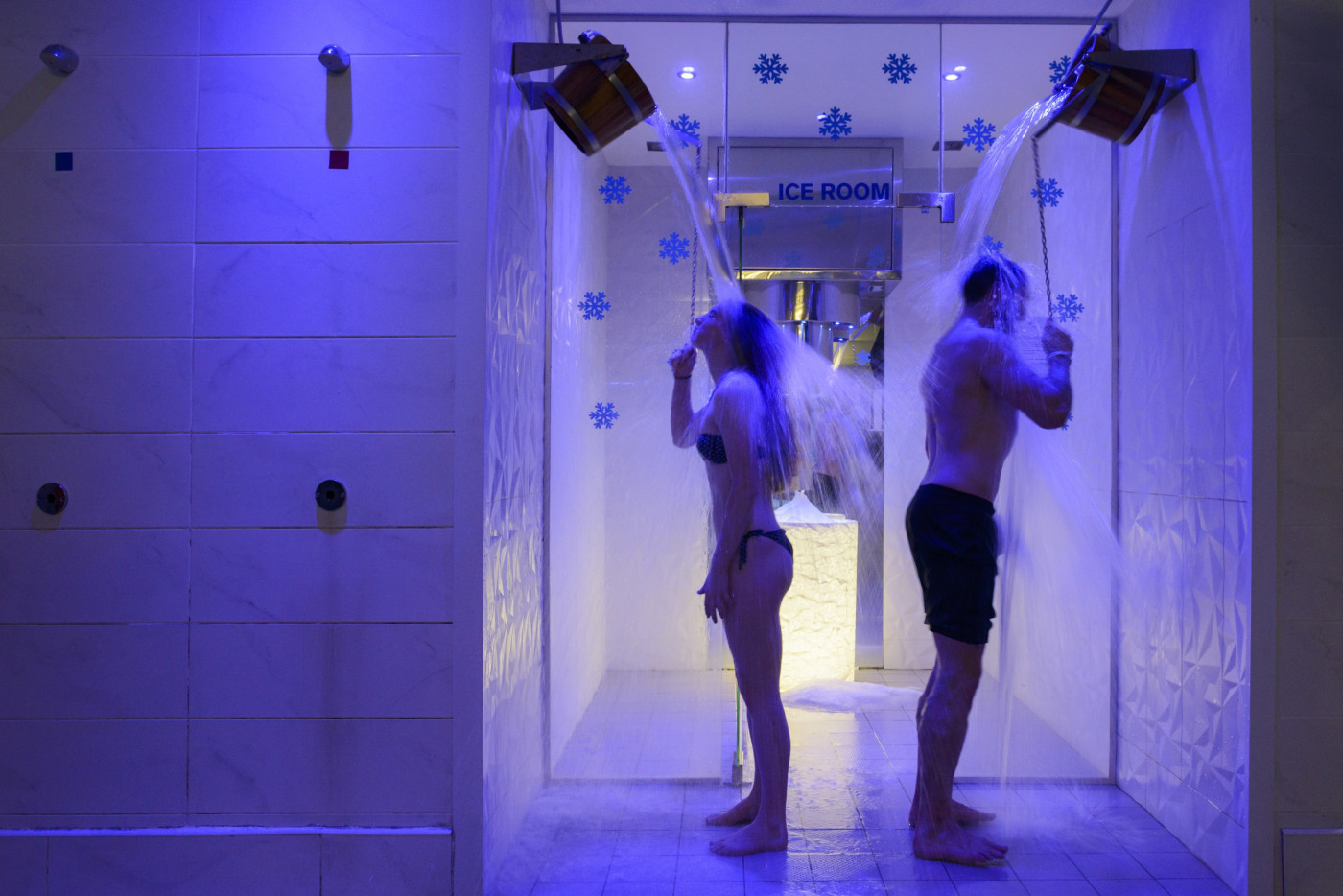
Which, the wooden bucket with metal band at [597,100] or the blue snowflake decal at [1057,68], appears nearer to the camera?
the wooden bucket with metal band at [597,100]

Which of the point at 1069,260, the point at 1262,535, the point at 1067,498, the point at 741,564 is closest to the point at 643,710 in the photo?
the point at 741,564

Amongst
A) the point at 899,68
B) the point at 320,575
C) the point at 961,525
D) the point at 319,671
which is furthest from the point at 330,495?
the point at 899,68

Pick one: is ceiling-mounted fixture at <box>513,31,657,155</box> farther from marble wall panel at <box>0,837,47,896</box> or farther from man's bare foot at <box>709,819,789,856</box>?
marble wall panel at <box>0,837,47,896</box>

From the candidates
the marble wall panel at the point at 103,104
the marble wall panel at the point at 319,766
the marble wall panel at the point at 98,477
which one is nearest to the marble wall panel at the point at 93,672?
the marble wall panel at the point at 319,766

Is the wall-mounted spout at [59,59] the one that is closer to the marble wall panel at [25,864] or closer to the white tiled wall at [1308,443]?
the marble wall panel at [25,864]

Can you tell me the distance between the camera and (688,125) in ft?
6.81

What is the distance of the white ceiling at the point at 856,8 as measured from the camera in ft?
6.89

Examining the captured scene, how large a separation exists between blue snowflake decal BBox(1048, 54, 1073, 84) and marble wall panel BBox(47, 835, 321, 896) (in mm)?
2444

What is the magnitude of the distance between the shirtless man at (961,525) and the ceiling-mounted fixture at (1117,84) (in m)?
0.53

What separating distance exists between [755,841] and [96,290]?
1799mm

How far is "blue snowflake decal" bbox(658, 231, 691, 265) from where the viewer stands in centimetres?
205

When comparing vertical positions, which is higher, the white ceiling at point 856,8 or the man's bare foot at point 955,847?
the white ceiling at point 856,8

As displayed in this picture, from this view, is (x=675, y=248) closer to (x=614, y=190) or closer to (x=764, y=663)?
(x=614, y=190)

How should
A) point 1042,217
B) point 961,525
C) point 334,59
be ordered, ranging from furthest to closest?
point 1042,217 → point 961,525 → point 334,59
